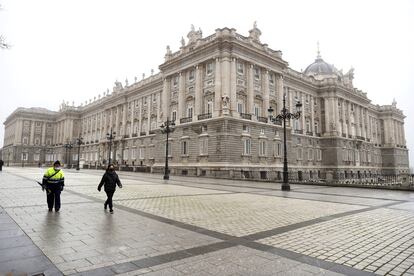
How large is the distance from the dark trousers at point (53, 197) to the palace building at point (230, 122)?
76.2ft

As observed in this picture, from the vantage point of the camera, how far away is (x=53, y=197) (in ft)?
28.2

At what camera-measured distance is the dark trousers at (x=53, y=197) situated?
27.8 feet

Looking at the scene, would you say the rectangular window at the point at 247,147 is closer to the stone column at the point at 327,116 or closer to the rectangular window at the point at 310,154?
the rectangular window at the point at 310,154

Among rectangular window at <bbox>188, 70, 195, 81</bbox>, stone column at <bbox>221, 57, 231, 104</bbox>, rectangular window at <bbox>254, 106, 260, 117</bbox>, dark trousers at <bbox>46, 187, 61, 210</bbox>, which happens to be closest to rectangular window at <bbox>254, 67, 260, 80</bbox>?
rectangular window at <bbox>254, 106, 260, 117</bbox>

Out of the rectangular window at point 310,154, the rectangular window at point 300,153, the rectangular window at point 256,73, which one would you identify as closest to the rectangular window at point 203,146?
the rectangular window at point 256,73

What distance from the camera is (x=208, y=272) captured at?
13.3 ft

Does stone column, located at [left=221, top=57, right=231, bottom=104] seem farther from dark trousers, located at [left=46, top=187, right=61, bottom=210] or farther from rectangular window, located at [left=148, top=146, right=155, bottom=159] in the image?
dark trousers, located at [left=46, top=187, right=61, bottom=210]

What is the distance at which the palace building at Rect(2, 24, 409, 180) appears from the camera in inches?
1371

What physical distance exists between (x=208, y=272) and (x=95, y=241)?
8.66ft

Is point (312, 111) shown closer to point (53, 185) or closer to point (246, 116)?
point (246, 116)

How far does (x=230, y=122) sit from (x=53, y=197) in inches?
1031

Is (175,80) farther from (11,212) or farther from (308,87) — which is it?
(11,212)

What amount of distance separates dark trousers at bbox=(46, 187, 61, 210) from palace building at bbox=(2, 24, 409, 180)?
914 inches

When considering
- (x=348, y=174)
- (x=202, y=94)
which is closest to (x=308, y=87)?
(x=348, y=174)
